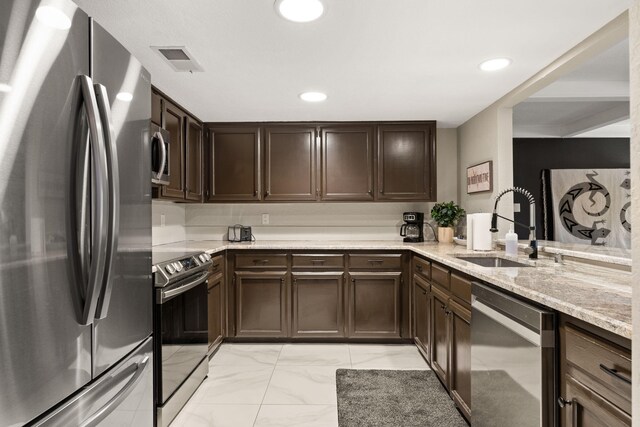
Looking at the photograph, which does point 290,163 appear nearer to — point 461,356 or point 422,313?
point 422,313

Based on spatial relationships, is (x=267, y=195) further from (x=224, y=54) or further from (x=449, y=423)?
(x=449, y=423)

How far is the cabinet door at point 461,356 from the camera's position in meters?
2.04

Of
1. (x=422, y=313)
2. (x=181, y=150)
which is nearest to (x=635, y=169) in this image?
(x=422, y=313)

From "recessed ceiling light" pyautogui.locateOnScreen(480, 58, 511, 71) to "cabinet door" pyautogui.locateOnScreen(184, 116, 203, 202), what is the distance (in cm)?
251

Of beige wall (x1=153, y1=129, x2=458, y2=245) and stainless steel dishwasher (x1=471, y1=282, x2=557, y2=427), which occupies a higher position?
beige wall (x1=153, y1=129, x2=458, y2=245)

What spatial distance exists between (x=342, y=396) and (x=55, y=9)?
96.0 inches

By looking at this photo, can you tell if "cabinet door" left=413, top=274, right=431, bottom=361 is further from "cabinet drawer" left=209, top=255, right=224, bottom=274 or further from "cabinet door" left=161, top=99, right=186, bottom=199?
"cabinet door" left=161, top=99, right=186, bottom=199

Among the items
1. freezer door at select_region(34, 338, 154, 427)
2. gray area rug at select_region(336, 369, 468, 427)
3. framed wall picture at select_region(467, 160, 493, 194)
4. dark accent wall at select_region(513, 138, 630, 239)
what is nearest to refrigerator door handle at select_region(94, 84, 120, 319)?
freezer door at select_region(34, 338, 154, 427)

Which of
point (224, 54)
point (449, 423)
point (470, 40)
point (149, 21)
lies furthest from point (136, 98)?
point (449, 423)

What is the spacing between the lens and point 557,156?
17.6ft

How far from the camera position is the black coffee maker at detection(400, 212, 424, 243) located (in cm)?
379

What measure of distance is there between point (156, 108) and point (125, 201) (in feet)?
5.96

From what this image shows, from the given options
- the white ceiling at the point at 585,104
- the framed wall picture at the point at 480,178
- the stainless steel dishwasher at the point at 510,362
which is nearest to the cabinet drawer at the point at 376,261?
the framed wall picture at the point at 480,178

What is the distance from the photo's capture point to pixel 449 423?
212 centimetres
